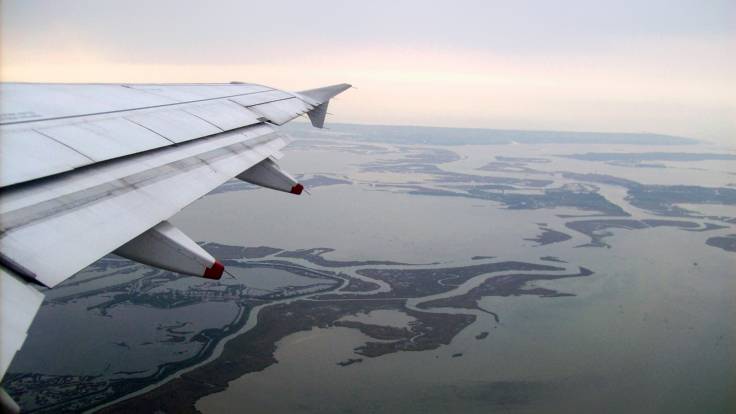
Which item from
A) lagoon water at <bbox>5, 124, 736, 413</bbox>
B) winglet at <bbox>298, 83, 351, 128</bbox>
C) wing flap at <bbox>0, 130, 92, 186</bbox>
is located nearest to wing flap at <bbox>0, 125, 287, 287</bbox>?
wing flap at <bbox>0, 130, 92, 186</bbox>

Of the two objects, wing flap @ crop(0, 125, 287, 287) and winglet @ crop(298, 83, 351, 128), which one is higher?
winglet @ crop(298, 83, 351, 128)

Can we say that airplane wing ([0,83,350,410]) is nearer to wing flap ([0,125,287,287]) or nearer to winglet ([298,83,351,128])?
wing flap ([0,125,287,287])

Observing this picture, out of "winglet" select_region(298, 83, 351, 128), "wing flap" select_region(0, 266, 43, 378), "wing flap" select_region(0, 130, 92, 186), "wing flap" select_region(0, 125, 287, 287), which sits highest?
"winglet" select_region(298, 83, 351, 128)

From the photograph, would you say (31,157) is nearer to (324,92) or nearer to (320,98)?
(320,98)

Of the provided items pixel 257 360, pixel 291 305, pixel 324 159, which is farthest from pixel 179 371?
pixel 324 159

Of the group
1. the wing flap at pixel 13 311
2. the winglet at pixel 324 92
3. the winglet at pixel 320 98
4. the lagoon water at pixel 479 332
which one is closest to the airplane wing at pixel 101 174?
the wing flap at pixel 13 311

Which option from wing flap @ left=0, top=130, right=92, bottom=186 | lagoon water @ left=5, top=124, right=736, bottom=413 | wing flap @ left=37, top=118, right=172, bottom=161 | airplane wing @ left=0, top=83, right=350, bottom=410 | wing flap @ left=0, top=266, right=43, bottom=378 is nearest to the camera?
wing flap @ left=0, top=266, right=43, bottom=378

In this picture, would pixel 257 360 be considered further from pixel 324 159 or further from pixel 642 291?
pixel 324 159
